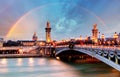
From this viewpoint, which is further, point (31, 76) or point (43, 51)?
point (43, 51)

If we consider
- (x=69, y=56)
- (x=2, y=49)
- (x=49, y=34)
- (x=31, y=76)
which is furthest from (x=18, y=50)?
(x=31, y=76)

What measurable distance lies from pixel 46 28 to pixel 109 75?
14507cm

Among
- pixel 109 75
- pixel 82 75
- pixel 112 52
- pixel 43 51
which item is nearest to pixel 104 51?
pixel 112 52

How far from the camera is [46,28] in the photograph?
635ft

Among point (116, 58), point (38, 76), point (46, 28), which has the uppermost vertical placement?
point (46, 28)

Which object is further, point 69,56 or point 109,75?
point 69,56

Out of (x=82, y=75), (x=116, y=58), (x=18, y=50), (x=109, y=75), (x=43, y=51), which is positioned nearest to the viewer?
(x=116, y=58)

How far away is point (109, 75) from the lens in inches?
1964

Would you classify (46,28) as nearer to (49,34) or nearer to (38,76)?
(49,34)

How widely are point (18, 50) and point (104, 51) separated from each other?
12011 centimetres

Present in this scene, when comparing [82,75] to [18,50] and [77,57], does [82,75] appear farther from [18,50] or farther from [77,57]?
[18,50]

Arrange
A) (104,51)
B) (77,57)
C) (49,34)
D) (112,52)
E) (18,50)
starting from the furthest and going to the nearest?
(49,34) < (18,50) < (77,57) < (104,51) < (112,52)

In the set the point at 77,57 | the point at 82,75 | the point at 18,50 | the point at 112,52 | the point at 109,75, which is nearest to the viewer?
the point at 112,52

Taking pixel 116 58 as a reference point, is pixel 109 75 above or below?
below
